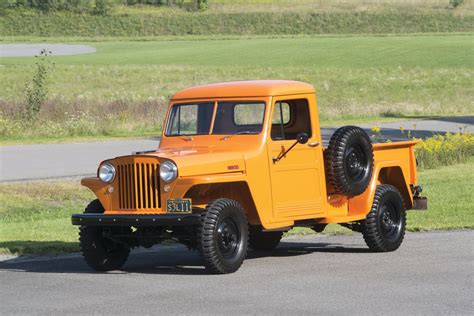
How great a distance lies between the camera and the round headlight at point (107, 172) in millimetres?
12297

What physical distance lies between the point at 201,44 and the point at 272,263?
87.4 m

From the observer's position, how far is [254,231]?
13719 mm

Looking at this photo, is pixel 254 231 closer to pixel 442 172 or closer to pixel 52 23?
pixel 442 172

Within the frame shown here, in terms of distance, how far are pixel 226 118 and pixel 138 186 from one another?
1627mm

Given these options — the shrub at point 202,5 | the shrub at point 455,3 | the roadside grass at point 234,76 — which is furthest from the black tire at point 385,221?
the shrub at point 202,5

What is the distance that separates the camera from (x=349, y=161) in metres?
13.4

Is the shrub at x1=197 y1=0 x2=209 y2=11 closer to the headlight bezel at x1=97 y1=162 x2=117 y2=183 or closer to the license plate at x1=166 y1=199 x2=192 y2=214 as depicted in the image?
the headlight bezel at x1=97 y1=162 x2=117 y2=183

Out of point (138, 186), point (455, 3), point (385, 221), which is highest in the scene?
point (138, 186)

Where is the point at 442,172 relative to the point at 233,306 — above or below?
below

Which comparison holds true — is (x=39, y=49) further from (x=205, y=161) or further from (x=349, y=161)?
(x=205, y=161)

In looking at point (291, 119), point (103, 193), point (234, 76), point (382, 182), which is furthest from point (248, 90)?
point (234, 76)

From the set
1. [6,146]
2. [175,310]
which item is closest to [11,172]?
[6,146]

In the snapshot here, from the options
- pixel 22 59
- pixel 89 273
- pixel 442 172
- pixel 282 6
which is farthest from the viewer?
pixel 282 6

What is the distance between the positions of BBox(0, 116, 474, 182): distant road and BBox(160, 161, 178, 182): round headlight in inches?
463
